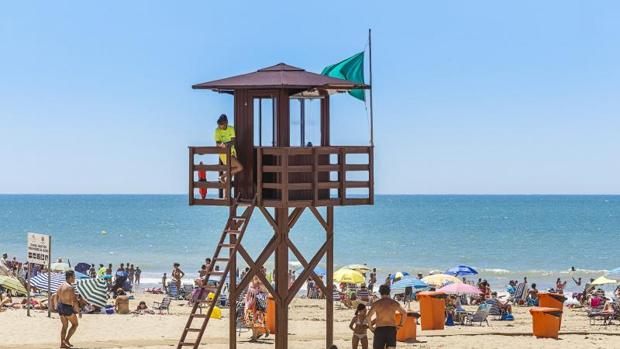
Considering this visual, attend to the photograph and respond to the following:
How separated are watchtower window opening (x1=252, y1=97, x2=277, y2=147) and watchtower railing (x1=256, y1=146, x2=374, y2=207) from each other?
1.01ft

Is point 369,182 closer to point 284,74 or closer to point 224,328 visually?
point 284,74

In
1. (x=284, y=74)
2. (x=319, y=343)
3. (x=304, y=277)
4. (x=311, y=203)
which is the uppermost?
(x=284, y=74)

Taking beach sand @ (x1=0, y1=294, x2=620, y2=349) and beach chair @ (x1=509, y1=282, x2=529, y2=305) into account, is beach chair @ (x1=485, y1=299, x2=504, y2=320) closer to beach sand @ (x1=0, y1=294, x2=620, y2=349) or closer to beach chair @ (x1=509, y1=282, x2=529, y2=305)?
beach sand @ (x1=0, y1=294, x2=620, y2=349)

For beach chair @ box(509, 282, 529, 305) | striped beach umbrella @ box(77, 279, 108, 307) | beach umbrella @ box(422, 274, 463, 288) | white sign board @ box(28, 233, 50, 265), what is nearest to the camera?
white sign board @ box(28, 233, 50, 265)

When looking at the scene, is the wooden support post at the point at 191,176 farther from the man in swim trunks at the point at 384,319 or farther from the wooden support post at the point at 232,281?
the man in swim trunks at the point at 384,319

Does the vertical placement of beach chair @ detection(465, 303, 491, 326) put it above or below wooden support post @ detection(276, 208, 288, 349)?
below

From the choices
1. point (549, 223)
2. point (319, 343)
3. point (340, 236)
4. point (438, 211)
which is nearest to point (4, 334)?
point (319, 343)

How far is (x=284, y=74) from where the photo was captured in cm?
1803

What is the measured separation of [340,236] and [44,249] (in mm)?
83083

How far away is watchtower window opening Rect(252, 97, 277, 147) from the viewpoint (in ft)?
59.5

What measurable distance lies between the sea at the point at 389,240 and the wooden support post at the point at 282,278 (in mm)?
36683

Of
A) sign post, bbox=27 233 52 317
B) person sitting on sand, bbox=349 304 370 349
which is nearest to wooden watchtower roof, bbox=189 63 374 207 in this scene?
person sitting on sand, bbox=349 304 370 349

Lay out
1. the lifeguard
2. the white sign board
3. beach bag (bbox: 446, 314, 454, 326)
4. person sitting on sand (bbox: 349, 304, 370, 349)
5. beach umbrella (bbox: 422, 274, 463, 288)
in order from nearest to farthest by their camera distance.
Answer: the lifeguard → person sitting on sand (bbox: 349, 304, 370, 349) → the white sign board → beach bag (bbox: 446, 314, 454, 326) → beach umbrella (bbox: 422, 274, 463, 288)

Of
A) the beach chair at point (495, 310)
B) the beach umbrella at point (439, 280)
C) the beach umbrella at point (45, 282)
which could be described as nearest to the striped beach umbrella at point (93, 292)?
the beach umbrella at point (45, 282)
